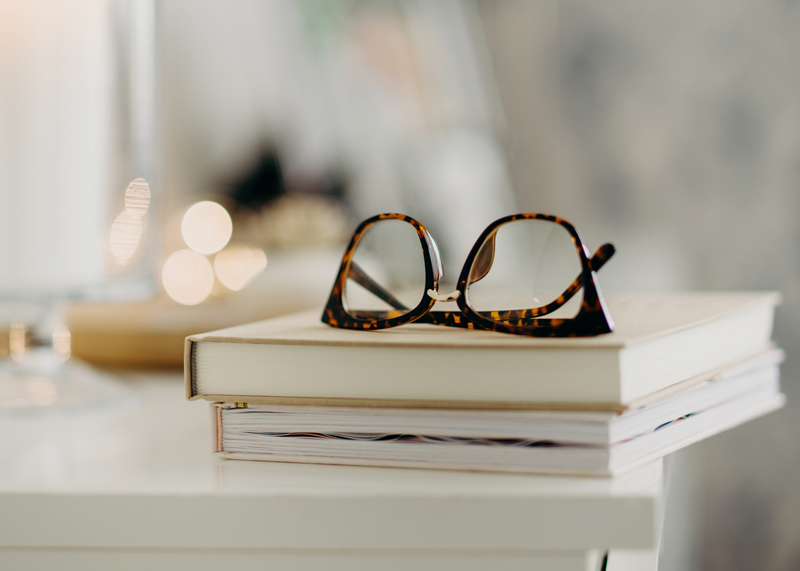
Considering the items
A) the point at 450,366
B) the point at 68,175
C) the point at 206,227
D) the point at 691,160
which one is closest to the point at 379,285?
the point at 450,366

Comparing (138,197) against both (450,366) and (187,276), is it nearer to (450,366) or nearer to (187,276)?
(450,366)

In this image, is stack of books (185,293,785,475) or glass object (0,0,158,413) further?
glass object (0,0,158,413)

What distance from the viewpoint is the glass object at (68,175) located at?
1.81 ft

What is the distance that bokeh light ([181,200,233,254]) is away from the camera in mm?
1329

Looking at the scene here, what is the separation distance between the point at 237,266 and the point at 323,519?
0.93 m

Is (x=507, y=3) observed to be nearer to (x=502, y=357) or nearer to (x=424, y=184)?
(x=424, y=184)

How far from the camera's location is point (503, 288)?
41cm

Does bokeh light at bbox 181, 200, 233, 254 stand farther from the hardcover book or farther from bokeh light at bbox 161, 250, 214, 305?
the hardcover book

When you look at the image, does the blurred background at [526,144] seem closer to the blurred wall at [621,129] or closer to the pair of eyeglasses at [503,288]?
the blurred wall at [621,129]

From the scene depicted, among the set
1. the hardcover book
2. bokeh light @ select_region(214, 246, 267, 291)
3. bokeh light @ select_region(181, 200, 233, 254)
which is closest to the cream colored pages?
the hardcover book

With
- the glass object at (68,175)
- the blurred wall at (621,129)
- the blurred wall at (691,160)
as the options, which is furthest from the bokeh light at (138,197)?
the blurred wall at (691,160)

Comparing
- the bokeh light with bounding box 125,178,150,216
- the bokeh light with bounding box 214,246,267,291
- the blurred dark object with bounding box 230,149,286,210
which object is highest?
the blurred dark object with bounding box 230,149,286,210

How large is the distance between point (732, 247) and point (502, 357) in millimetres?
1394

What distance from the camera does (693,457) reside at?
1441mm
